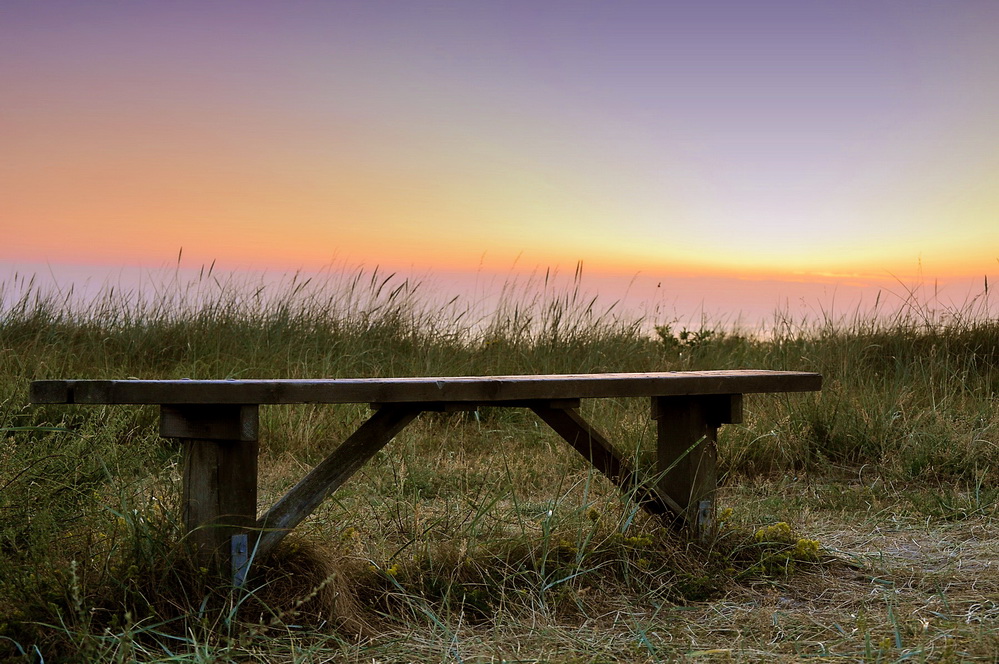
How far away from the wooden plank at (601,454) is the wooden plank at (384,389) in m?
0.15

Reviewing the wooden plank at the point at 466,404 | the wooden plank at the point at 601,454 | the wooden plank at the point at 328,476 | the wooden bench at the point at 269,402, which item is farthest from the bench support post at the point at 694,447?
the wooden plank at the point at 328,476

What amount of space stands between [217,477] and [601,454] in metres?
1.42

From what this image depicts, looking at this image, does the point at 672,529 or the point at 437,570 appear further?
the point at 672,529

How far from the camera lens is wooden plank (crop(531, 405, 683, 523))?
3.17 m

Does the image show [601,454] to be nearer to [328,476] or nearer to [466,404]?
[466,404]

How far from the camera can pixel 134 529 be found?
2.52 m

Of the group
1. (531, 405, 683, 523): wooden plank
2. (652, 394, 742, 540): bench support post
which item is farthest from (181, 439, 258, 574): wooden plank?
(652, 394, 742, 540): bench support post

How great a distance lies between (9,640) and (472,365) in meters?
A: 4.88

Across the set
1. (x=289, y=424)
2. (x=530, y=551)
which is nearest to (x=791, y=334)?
(x=289, y=424)

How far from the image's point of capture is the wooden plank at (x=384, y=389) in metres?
2.46

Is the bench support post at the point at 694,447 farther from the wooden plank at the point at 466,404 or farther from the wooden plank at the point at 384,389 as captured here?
the wooden plank at the point at 466,404

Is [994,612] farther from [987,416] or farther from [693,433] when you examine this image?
[987,416]

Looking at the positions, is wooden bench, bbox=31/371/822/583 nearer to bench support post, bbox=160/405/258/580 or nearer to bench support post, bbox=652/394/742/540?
bench support post, bbox=160/405/258/580

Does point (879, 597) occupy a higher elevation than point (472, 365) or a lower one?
lower
